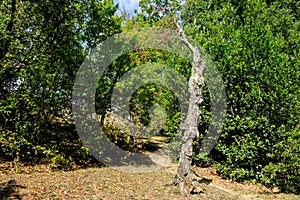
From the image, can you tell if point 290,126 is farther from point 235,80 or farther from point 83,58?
point 83,58

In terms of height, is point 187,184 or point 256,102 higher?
point 256,102

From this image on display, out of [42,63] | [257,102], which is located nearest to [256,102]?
[257,102]

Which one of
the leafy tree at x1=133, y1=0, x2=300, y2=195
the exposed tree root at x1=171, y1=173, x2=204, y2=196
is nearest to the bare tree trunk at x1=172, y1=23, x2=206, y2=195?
the exposed tree root at x1=171, y1=173, x2=204, y2=196

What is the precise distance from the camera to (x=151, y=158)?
45.9 feet

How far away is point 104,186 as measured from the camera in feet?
27.5

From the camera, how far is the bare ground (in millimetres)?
7281

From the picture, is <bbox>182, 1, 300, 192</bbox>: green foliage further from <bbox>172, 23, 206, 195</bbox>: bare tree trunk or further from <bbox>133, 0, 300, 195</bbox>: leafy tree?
<bbox>172, 23, 206, 195</bbox>: bare tree trunk

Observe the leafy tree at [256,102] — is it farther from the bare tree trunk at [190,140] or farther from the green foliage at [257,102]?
the bare tree trunk at [190,140]

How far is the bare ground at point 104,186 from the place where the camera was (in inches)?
287

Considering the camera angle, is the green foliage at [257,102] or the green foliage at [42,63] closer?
the green foliage at [42,63]

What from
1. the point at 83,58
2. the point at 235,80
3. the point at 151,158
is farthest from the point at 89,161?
the point at 235,80

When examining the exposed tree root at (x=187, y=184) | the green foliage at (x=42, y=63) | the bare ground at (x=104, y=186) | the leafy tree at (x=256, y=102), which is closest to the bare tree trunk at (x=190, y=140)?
the exposed tree root at (x=187, y=184)

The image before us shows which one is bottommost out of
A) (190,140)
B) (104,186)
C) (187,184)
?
(104,186)

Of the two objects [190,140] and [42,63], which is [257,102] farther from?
[42,63]
